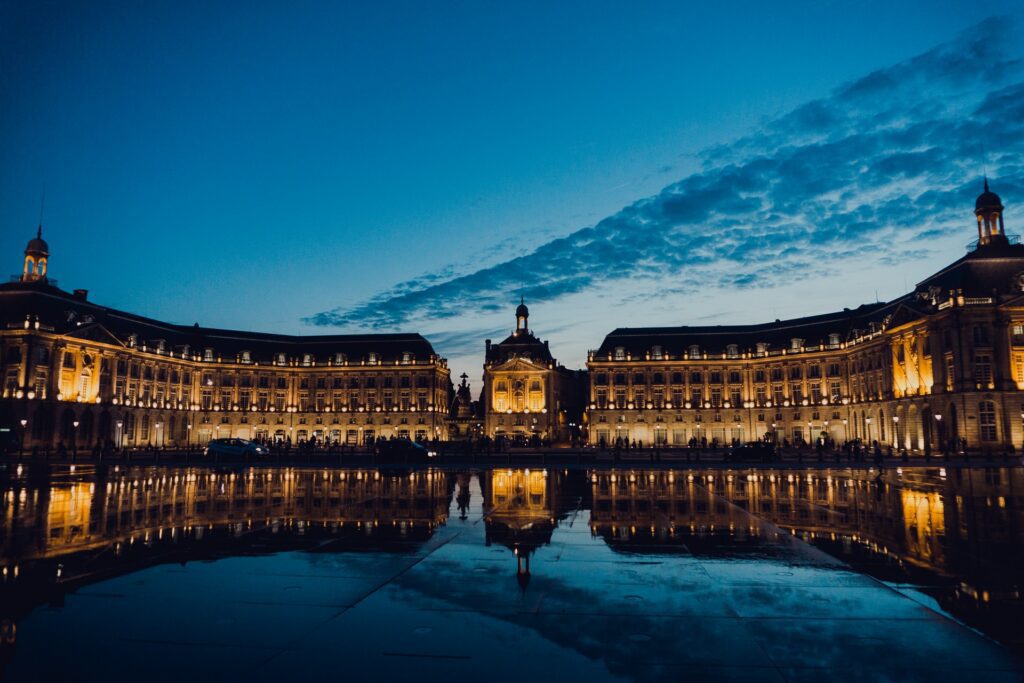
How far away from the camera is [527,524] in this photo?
620 inches

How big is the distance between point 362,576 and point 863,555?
8285 mm

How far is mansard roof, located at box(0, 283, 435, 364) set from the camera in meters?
79.2

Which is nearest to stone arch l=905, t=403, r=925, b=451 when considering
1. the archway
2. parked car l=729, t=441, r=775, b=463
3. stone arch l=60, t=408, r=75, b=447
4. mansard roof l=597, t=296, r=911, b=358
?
the archway

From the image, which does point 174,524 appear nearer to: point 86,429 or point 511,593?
point 511,593

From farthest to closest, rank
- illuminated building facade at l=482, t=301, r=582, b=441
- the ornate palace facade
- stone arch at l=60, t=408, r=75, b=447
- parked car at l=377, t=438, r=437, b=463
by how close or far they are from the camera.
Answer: illuminated building facade at l=482, t=301, r=582, b=441 < stone arch at l=60, t=408, r=75, b=447 < the ornate palace facade < parked car at l=377, t=438, r=437, b=463

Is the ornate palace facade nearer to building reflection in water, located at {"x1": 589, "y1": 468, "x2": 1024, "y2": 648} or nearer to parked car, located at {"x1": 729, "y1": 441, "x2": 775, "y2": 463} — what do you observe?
parked car, located at {"x1": 729, "y1": 441, "x2": 775, "y2": 463}

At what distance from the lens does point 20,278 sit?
8562 cm

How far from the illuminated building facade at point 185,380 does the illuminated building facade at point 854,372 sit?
32.7 metres

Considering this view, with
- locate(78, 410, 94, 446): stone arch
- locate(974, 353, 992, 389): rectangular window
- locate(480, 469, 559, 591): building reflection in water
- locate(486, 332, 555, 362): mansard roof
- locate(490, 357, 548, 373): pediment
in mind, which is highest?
locate(486, 332, 555, 362): mansard roof

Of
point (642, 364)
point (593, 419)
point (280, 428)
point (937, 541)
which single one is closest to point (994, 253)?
point (642, 364)

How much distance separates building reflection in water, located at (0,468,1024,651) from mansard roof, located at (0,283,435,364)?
6345 cm

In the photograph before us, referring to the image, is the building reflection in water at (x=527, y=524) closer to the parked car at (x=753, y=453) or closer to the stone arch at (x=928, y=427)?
the parked car at (x=753, y=453)

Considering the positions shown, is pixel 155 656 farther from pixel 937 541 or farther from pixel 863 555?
pixel 937 541

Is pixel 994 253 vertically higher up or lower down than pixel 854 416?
higher up
